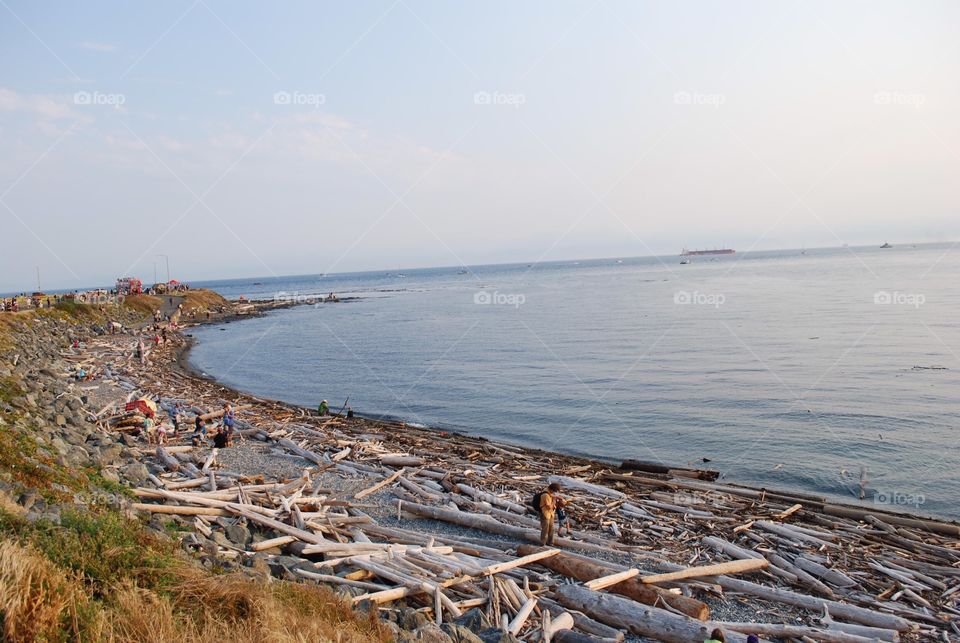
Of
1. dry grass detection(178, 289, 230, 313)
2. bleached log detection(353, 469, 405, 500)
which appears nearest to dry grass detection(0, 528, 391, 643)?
bleached log detection(353, 469, 405, 500)

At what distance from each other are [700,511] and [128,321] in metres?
65.4

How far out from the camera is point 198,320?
254ft

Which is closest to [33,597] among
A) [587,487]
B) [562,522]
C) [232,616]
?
[232,616]

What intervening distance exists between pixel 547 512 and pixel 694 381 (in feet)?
73.0

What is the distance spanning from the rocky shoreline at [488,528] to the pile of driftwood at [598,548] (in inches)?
1.7

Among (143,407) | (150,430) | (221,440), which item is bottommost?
A: (221,440)

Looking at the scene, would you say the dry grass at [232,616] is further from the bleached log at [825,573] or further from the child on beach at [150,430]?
the child on beach at [150,430]

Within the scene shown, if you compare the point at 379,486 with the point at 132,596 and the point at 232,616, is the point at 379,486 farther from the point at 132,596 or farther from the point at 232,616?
the point at 132,596

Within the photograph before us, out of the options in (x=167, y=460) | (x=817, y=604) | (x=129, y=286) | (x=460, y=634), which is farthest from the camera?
(x=129, y=286)

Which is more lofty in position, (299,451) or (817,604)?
(299,451)

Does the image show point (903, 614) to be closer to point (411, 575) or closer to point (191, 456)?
point (411, 575)

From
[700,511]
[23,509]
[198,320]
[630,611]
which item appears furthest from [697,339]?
[198,320]

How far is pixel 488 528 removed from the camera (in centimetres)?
1276

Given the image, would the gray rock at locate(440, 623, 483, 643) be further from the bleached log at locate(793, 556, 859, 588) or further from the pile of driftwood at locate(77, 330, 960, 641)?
the bleached log at locate(793, 556, 859, 588)
